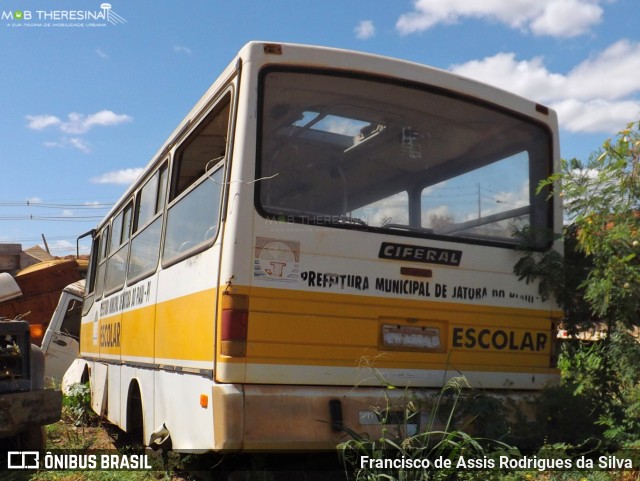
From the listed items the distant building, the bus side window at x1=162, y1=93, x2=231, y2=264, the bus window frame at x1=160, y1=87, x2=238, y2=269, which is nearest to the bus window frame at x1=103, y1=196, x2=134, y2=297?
the bus window frame at x1=160, y1=87, x2=238, y2=269

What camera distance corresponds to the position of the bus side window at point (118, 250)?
8.43 meters

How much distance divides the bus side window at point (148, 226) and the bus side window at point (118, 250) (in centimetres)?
52

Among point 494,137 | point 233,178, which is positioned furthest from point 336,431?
point 494,137

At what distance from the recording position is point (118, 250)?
9.04 metres

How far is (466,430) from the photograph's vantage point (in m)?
4.91

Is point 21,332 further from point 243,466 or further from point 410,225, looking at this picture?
point 410,225

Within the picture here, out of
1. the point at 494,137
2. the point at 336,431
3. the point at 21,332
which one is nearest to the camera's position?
the point at 336,431

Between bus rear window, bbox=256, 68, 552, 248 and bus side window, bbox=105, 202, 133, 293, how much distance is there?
3892mm

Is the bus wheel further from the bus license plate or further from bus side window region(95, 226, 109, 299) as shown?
bus side window region(95, 226, 109, 299)

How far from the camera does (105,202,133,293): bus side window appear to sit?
27.7ft

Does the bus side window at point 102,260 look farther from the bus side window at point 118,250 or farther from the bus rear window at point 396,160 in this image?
the bus rear window at point 396,160

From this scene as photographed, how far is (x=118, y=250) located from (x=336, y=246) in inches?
195

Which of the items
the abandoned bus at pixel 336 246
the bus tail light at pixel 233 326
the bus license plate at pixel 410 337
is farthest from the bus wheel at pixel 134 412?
the bus license plate at pixel 410 337

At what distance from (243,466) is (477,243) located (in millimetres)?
2350
